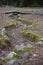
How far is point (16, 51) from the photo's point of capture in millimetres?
4812

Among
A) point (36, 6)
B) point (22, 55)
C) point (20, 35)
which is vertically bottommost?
point (36, 6)

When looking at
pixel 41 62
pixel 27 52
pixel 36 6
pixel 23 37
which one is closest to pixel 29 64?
pixel 41 62

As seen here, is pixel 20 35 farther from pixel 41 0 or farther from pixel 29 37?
pixel 41 0

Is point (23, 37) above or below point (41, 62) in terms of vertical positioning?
below

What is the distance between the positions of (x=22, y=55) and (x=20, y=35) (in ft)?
7.68

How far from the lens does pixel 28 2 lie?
20312 millimetres

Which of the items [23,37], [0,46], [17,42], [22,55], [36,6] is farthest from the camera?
[36,6]

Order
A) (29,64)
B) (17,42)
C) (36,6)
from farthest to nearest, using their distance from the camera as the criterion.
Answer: (36,6) < (17,42) < (29,64)

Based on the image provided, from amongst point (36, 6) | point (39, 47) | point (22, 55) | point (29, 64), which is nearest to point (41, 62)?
point (29, 64)

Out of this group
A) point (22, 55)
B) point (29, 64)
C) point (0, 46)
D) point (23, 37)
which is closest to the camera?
point (29, 64)

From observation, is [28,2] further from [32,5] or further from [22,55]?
[22,55]

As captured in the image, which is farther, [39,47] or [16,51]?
[39,47]

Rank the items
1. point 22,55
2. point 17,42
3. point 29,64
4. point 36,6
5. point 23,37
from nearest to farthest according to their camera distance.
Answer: point 29,64 < point 22,55 < point 17,42 < point 23,37 < point 36,6

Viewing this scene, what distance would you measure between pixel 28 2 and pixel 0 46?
1533 cm
